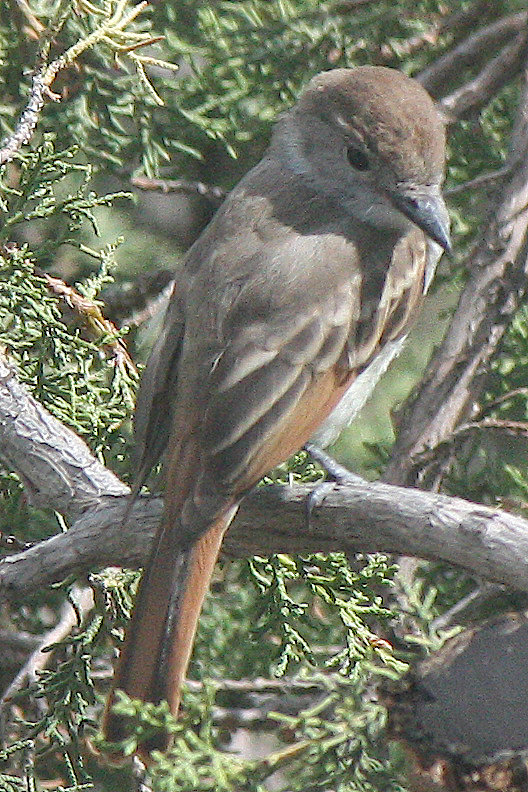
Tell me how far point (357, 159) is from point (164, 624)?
1880 mm

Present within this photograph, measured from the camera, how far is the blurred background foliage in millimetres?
3465

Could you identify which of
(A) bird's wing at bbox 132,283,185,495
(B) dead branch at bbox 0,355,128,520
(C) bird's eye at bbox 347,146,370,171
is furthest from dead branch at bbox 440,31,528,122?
(B) dead branch at bbox 0,355,128,520

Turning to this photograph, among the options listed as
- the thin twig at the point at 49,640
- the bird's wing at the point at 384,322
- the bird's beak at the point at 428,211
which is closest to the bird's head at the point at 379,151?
the bird's beak at the point at 428,211

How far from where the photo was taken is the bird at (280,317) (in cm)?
341

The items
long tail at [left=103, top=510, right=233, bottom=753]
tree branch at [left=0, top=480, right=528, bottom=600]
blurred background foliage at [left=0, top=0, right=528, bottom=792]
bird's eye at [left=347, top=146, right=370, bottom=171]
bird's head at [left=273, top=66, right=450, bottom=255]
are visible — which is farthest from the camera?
bird's eye at [left=347, top=146, right=370, bottom=171]

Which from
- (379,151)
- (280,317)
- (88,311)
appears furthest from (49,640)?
(379,151)

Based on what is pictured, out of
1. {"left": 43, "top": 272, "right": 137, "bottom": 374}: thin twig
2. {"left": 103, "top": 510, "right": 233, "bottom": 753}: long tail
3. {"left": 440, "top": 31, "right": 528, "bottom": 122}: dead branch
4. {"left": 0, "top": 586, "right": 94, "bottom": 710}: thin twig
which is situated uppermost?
{"left": 440, "top": 31, "right": 528, "bottom": 122}: dead branch

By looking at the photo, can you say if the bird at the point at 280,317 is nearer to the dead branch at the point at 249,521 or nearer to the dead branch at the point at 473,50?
the dead branch at the point at 249,521

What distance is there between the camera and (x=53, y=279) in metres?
4.04

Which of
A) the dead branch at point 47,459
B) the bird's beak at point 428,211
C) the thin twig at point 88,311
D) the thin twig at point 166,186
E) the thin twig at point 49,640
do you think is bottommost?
the thin twig at point 49,640

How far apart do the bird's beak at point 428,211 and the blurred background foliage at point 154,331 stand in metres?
0.22

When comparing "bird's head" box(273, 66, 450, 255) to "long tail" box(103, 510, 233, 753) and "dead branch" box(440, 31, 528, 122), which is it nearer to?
"dead branch" box(440, 31, 528, 122)

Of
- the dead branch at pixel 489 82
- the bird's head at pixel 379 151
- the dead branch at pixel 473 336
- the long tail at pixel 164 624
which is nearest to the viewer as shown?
the long tail at pixel 164 624

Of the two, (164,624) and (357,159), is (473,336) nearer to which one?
(357,159)
